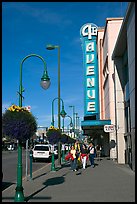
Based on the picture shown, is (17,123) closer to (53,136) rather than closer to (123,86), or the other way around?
(53,136)

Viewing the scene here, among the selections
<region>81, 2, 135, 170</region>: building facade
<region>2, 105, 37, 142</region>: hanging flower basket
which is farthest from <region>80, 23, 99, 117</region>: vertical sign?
<region>2, 105, 37, 142</region>: hanging flower basket

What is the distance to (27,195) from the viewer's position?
1098 centimetres

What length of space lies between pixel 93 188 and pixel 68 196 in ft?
6.81

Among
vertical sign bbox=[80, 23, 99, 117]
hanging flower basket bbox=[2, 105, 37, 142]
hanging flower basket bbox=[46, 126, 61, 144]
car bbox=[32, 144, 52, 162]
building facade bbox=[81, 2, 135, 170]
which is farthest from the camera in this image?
vertical sign bbox=[80, 23, 99, 117]

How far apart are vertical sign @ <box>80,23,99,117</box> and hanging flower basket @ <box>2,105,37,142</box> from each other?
3165 cm

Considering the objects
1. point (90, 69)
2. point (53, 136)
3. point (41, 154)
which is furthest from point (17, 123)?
point (90, 69)

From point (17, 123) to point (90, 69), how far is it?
32.9m

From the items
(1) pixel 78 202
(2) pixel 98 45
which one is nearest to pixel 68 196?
(1) pixel 78 202

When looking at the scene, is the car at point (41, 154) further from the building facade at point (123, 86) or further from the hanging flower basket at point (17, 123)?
the hanging flower basket at point (17, 123)

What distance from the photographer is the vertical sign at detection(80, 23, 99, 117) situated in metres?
42.2

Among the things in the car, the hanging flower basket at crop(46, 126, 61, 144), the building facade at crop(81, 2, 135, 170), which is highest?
the building facade at crop(81, 2, 135, 170)

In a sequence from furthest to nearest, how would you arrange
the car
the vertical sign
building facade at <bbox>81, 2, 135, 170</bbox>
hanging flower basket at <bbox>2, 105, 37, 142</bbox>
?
the vertical sign < the car < building facade at <bbox>81, 2, 135, 170</bbox> < hanging flower basket at <bbox>2, 105, 37, 142</bbox>

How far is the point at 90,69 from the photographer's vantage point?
42656mm

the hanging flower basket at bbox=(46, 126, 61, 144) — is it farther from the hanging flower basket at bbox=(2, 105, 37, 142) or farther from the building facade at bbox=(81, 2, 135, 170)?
the hanging flower basket at bbox=(2, 105, 37, 142)
